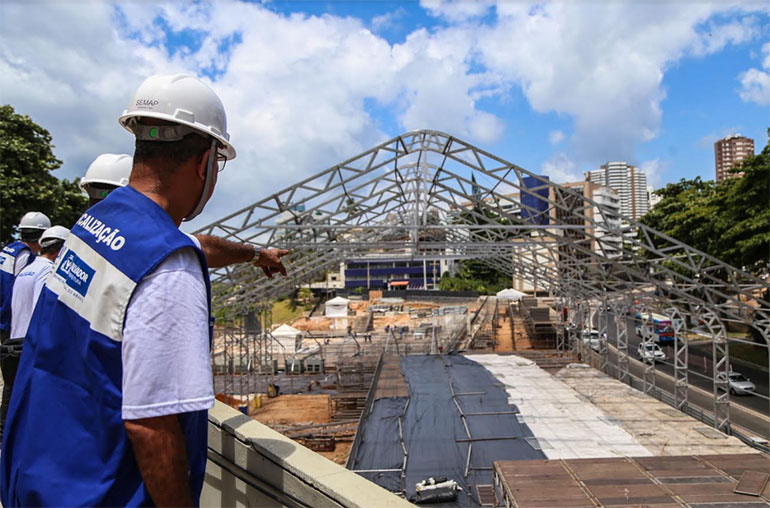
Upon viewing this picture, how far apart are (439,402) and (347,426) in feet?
12.0

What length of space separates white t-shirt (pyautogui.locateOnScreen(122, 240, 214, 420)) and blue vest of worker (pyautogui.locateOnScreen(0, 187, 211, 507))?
1.4 inches

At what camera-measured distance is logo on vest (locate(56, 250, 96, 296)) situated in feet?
3.14

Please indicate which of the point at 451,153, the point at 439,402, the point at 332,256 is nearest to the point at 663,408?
the point at 439,402

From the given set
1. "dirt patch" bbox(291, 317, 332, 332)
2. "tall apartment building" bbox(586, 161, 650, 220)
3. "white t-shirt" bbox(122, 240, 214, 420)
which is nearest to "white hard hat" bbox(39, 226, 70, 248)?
"white t-shirt" bbox(122, 240, 214, 420)

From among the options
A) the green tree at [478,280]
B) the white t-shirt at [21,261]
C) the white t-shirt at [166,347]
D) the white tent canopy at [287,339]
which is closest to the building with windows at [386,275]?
the green tree at [478,280]

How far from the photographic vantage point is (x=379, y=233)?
677 inches

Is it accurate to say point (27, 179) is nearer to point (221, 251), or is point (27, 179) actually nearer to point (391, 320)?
point (221, 251)

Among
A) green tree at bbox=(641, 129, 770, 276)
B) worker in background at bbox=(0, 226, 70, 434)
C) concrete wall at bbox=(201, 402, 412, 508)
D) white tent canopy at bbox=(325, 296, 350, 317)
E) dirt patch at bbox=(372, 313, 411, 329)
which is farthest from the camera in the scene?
white tent canopy at bbox=(325, 296, 350, 317)

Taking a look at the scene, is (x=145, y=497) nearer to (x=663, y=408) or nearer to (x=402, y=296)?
(x=663, y=408)

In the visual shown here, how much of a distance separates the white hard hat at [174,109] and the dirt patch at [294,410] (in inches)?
627

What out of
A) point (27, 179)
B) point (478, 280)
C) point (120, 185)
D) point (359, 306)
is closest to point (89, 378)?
point (120, 185)

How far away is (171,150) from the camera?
3.70 ft

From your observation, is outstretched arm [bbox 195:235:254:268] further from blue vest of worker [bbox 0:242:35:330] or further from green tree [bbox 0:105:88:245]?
green tree [bbox 0:105:88:245]

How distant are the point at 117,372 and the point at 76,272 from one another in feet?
0.76
